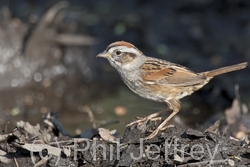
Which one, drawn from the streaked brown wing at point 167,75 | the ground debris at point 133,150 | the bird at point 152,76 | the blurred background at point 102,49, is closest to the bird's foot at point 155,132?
the ground debris at point 133,150

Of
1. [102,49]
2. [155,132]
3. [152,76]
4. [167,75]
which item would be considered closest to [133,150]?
[155,132]

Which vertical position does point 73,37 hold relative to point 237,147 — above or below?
above

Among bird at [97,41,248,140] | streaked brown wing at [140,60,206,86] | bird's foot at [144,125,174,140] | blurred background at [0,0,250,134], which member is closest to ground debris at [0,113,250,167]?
bird's foot at [144,125,174,140]

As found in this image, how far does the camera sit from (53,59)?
41.2ft

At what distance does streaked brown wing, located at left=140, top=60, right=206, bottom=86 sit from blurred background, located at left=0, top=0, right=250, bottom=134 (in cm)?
234

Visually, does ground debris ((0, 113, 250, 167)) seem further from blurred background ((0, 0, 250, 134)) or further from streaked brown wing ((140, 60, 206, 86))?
blurred background ((0, 0, 250, 134))

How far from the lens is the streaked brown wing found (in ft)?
26.3

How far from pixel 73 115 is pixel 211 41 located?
12.5ft

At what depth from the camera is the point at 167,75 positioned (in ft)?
27.0

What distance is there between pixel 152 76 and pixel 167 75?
31 centimetres

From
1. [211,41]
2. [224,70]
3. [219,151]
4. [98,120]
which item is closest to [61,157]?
[219,151]

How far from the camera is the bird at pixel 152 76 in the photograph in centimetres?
797

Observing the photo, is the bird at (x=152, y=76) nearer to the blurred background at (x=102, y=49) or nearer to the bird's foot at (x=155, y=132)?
the bird's foot at (x=155, y=132)

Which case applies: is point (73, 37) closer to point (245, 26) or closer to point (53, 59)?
point (53, 59)
